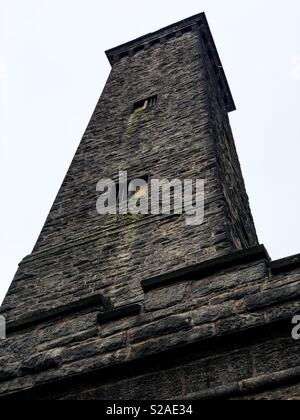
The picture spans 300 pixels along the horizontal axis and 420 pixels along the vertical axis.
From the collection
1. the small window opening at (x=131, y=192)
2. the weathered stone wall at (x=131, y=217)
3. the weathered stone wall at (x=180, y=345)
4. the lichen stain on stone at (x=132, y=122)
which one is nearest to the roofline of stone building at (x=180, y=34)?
the weathered stone wall at (x=131, y=217)

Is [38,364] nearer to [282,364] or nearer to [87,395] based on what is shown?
[87,395]

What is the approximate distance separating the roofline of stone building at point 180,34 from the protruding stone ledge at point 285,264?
11061 mm

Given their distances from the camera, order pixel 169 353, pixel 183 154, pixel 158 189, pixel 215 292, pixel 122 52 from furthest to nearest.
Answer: pixel 122 52 → pixel 183 154 → pixel 158 189 → pixel 215 292 → pixel 169 353

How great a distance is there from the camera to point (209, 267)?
14.8 feet

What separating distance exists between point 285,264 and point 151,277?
1515mm

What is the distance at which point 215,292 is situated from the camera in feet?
14.2

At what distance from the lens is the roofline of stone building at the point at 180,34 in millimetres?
14461

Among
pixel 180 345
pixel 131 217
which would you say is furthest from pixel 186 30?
pixel 180 345

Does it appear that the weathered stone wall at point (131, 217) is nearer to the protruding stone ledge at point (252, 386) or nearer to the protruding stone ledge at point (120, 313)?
the protruding stone ledge at point (120, 313)

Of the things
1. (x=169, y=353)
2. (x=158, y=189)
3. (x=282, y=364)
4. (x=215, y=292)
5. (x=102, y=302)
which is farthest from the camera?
(x=158, y=189)

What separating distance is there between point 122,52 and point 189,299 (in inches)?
455

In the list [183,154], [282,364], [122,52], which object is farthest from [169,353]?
[122,52]

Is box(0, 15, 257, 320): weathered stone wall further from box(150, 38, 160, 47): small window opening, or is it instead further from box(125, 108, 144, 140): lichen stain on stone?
box(150, 38, 160, 47): small window opening

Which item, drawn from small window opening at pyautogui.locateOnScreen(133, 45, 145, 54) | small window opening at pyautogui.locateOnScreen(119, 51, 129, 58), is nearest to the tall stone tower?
small window opening at pyautogui.locateOnScreen(133, 45, 145, 54)
